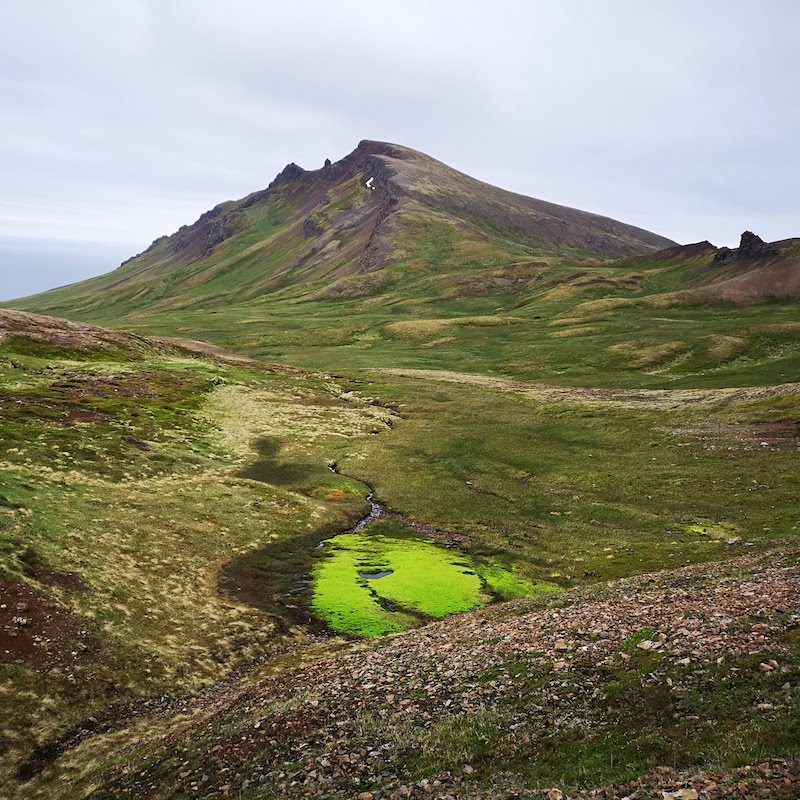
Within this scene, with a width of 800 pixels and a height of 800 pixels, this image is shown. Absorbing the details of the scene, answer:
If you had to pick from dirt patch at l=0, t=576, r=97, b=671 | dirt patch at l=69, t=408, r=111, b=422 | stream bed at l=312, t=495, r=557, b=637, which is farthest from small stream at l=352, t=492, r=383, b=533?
dirt patch at l=69, t=408, r=111, b=422

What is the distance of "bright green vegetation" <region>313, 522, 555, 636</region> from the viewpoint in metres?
42.2

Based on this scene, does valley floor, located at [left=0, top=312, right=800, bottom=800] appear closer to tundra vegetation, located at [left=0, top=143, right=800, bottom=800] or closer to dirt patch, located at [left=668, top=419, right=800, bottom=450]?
tundra vegetation, located at [left=0, top=143, right=800, bottom=800]

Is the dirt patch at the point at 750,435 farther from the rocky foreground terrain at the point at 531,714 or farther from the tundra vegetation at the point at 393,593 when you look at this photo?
the rocky foreground terrain at the point at 531,714

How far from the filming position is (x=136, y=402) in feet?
326

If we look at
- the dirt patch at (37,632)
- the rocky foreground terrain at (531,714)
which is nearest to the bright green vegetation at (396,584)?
the rocky foreground terrain at (531,714)

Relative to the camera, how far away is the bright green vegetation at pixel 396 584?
138 ft

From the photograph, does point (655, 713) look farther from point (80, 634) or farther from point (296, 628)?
point (80, 634)

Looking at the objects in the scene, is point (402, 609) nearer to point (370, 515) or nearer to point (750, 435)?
point (370, 515)

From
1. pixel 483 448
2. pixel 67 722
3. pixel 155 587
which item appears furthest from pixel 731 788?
pixel 483 448

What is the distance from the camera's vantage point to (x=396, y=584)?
47.2 metres

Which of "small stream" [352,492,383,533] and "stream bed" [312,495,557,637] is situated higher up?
"small stream" [352,492,383,533]

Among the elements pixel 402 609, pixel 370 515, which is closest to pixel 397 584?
pixel 402 609

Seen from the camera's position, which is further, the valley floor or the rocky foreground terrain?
the valley floor

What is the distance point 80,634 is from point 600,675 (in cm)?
2952
